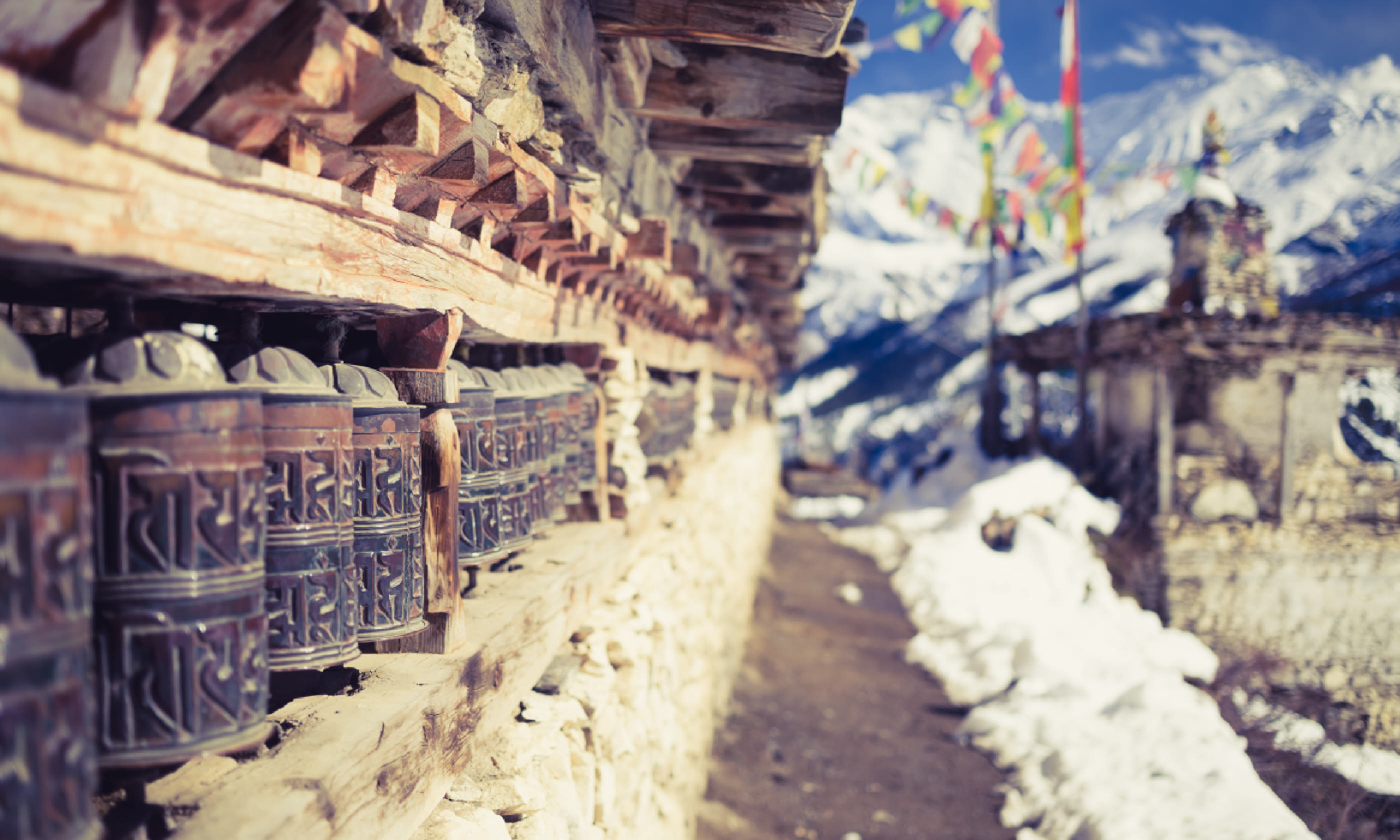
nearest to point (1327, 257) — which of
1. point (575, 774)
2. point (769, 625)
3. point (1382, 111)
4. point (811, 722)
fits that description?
point (1382, 111)

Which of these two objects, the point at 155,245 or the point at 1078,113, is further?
the point at 1078,113

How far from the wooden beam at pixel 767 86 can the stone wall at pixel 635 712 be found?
1.87 meters

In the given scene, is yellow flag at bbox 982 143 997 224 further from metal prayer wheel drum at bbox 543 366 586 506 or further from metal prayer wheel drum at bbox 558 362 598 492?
metal prayer wheel drum at bbox 543 366 586 506

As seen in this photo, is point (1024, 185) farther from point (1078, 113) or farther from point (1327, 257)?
point (1327, 257)

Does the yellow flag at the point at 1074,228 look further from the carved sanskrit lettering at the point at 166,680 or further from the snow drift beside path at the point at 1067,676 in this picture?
the carved sanskrit lettering at the point at 166,680

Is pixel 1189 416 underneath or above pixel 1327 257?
underneath

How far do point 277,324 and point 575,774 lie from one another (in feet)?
4.79

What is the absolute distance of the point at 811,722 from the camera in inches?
247

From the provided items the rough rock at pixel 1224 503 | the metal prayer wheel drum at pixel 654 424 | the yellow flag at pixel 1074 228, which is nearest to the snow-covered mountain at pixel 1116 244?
the yellow flag at pixel 1074 228

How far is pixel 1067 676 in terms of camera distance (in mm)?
7148

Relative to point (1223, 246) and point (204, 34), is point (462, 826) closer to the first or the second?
point (204, 34)

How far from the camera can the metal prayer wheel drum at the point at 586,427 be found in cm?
307

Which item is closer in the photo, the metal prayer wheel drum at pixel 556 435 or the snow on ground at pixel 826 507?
the metal prayer wheel drum at pixel 556 435

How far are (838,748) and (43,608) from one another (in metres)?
5.77
